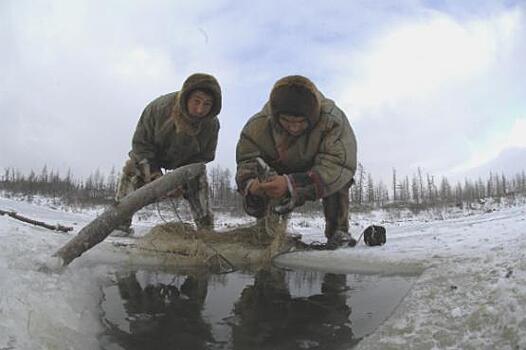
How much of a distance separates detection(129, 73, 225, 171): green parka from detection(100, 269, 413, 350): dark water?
2060 mm

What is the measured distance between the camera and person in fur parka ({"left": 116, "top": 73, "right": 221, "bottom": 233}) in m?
4.26

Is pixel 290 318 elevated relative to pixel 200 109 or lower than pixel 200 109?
lower

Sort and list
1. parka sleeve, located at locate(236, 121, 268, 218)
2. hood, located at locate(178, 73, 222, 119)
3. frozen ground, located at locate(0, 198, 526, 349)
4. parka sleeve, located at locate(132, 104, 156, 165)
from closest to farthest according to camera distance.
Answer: frozen ground, located at locate(0, 198, 526, 349) < parka sleeve, located at locate(236, 121, 268, 218) < hood, located at locate(178, 73, 222, 119) < parka sleeve, located at locate(132, 104, 156, 165)

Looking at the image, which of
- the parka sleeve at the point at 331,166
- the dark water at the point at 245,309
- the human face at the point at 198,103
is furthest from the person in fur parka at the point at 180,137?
the dark water at the point at 245,309

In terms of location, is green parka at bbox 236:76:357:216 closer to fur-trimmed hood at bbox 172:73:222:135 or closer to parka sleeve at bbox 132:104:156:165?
fur-trimmed hood at bbox 172:73:222:135

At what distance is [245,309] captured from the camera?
194cm

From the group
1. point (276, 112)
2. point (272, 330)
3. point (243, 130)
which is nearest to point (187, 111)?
point (243, 130)

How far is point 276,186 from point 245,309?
4.31ft

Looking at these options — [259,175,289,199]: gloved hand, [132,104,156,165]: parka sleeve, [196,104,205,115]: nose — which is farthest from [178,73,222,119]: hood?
Answer: [259,175,289,199]: gloved hand

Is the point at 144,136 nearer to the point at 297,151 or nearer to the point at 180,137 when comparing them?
the point at 180,137

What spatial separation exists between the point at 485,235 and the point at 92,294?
2.60 meters

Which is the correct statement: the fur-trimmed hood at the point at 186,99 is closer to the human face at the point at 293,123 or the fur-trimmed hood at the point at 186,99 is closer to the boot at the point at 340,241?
the human face at the point at 293,123

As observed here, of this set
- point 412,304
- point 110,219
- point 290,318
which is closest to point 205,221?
point 110,219

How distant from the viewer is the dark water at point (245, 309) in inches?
61.2
